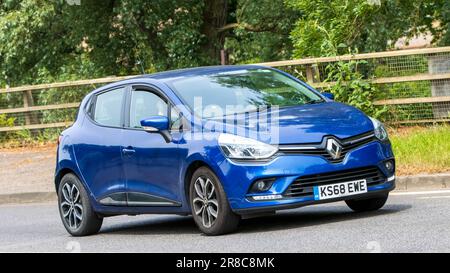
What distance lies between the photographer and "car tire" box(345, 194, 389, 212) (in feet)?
40.5

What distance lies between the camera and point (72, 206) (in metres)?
13.4

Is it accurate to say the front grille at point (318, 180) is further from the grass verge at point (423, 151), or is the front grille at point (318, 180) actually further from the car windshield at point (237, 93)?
the grass verge at point (423, 151)

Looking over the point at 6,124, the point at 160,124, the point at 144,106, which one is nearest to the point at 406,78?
the point at 144,106

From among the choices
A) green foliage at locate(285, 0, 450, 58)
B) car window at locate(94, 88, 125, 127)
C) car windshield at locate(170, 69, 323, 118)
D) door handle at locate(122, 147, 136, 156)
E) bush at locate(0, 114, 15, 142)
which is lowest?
bush at locate(0, 114, 15, 142)

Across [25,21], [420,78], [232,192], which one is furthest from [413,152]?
[25,21]

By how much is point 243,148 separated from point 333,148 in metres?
0.83

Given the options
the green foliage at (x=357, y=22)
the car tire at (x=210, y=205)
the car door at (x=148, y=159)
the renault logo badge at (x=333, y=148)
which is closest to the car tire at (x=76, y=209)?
the car door at (x=148, y=159)

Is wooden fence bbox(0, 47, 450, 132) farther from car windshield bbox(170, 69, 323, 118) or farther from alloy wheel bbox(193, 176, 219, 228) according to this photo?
alloy wheel bbox(193, 176, 219, 228)

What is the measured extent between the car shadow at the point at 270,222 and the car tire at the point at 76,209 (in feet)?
1.18

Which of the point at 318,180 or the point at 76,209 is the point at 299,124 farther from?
the point at 76,209

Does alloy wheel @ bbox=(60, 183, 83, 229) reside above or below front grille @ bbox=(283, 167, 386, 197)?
below

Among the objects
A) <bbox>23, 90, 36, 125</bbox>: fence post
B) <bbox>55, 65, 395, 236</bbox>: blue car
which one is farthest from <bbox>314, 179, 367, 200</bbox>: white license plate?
<bbox>23, 90, 36, 125</bbox>: fence post

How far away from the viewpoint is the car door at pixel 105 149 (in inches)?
497

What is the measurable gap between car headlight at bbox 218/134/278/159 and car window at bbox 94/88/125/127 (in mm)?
1982
